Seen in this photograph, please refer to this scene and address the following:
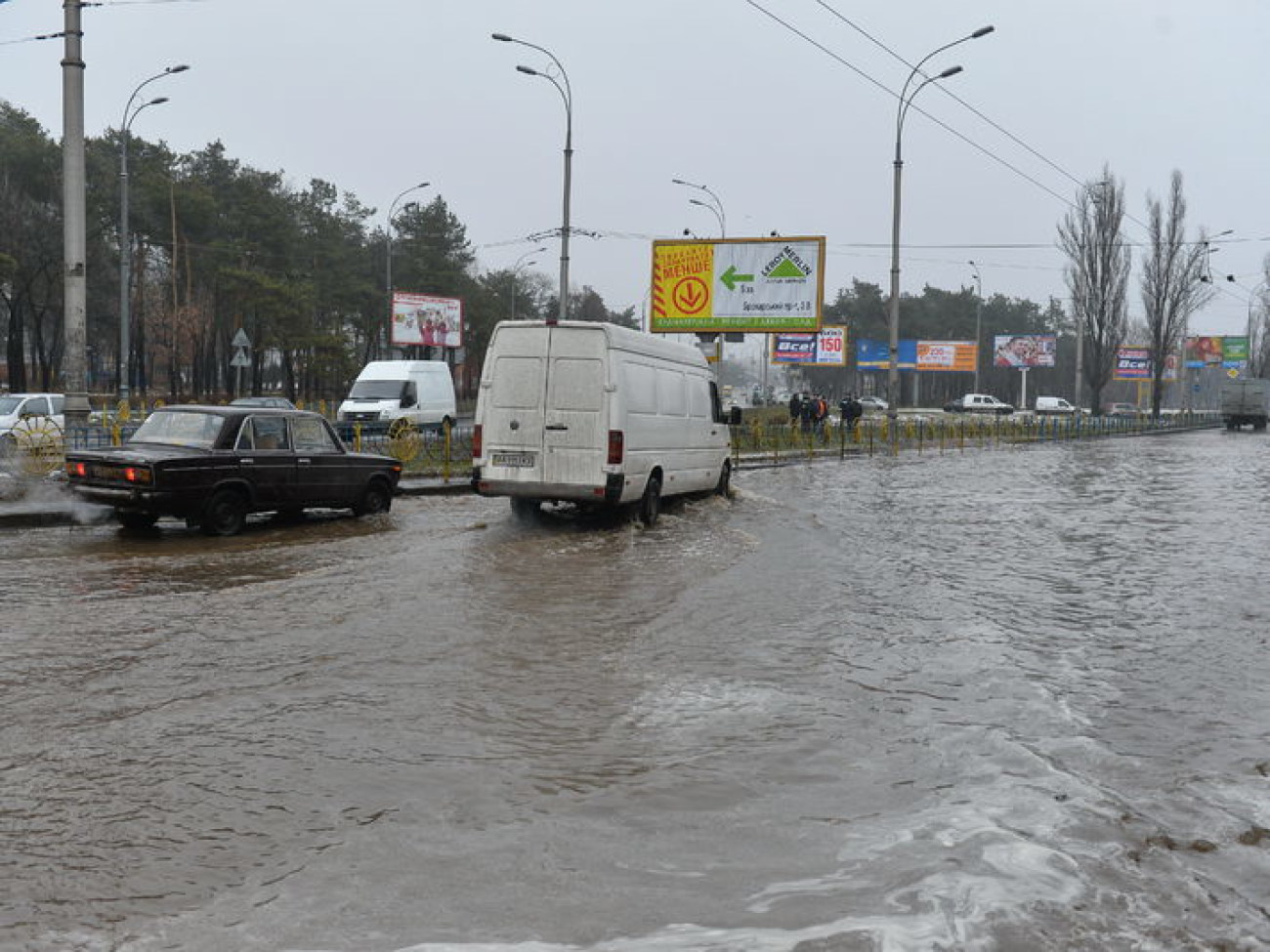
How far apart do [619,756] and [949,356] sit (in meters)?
85.7

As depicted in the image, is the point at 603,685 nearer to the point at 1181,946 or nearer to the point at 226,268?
the point at 1181,946

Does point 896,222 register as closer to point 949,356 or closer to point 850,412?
point 850,412

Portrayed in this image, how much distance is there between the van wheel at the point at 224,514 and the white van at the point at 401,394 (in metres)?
18.8

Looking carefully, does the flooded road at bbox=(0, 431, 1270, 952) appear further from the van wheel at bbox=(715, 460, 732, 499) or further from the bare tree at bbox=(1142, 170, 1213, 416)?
the bare tree at bbox=(1142, 170, 1213, 416)

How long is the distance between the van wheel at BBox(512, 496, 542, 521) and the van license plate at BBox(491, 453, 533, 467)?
29.4 inches

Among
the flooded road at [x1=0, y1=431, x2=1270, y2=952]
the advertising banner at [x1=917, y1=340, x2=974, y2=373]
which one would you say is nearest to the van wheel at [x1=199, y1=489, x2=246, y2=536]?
the flooded road at [x1=0, y1=431, x2=1270, y2=952]

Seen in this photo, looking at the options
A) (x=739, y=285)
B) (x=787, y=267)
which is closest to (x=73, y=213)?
(x=739, y=285)

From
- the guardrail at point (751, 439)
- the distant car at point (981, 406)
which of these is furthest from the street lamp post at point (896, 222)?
the distant car at point (981, 406)

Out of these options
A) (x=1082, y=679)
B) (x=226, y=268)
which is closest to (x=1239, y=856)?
(x=1082, y=679)

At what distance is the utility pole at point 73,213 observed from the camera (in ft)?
48.3

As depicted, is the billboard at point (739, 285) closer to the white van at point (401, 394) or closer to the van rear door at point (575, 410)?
the white van at point (401, 394)

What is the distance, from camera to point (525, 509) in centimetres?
1466

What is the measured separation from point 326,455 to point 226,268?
48.7 m

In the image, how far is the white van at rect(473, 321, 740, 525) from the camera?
43.4ft
